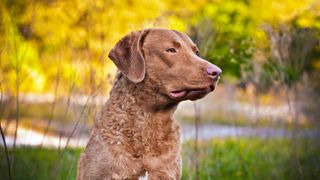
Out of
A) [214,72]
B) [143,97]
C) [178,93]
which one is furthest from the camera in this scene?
[143,97]

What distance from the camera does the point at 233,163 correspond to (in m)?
7.93

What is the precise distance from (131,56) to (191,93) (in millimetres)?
494

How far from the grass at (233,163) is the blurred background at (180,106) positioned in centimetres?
2

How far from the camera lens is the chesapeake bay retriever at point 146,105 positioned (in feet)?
13.1

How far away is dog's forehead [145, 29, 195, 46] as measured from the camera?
4.25m

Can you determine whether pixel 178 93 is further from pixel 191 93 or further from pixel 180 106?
pixel 180 106

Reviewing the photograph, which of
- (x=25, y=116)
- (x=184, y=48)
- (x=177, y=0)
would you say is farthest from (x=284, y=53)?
(x=177, y=0)

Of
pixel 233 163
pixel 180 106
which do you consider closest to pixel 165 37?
pixel 233 163

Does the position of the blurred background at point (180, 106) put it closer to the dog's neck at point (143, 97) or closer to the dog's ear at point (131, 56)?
the dog's neck at point (143, 97)

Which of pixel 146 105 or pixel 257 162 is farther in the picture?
pixel 257 162

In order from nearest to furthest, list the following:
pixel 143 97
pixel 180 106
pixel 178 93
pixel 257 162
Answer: pixel 178 93, pixel 143 97, pixel 257 162, pixel 180 106

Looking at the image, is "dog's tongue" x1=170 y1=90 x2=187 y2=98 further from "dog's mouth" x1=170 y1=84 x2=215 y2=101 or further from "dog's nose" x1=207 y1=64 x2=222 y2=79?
"dog's nose" x1=207 y1=64 x2=222 y2=79

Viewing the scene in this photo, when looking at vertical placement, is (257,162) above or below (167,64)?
below

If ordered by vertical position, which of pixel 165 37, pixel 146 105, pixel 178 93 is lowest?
pixel 146 105
